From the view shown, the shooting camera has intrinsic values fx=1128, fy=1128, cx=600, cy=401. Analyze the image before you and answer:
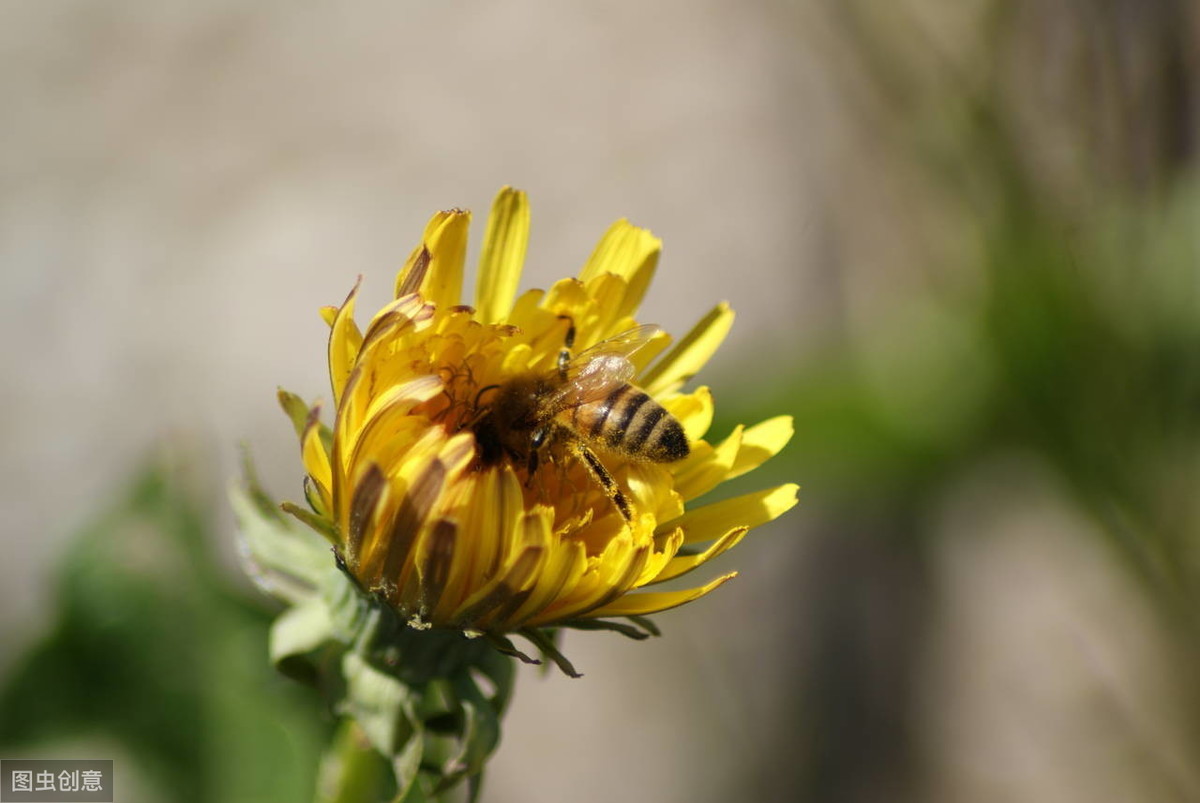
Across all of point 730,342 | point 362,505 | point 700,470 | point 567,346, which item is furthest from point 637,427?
point 730,342

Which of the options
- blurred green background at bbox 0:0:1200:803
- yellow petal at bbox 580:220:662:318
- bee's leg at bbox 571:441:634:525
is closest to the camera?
bee's leg at bbox 571:441:634:525

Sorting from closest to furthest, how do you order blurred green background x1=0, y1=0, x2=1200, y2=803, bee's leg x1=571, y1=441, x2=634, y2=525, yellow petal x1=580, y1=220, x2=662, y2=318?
1. bee's leg x1=571, y1=441, x2=634, y2=525
2. yellow petal x1=580, y1=220, x2=662, y2=318
3. blurred green background x1=0, y1=0, x2=1200, y2=803

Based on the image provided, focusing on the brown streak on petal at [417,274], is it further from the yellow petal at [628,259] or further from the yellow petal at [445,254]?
the yellow petal at [628,259]

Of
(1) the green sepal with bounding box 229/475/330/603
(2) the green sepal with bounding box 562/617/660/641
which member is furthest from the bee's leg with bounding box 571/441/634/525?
(1) the green sepal with bounding box 229/475/330/603

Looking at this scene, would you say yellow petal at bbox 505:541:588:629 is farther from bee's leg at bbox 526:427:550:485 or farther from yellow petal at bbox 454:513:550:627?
bee's leg at bbox 526:427:550:485

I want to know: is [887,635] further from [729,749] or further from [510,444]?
→ [510,444]
